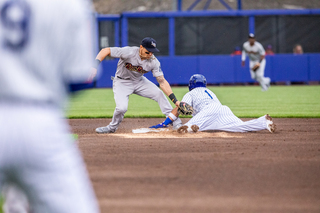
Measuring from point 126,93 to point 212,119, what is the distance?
1664 mm

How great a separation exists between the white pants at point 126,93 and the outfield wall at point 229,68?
1537 cm

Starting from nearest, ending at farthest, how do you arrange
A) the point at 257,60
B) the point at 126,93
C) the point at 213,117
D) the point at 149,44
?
the point at 213,117
the point at 149,44
the point at 126,93
the point at 257,60

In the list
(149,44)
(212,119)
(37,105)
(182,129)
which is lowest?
(182,129)

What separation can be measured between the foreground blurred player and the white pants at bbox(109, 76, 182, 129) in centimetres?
601

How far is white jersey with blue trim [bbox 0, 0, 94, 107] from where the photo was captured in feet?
6.14

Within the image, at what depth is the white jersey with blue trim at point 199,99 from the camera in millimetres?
7785

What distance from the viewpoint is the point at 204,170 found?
478cm

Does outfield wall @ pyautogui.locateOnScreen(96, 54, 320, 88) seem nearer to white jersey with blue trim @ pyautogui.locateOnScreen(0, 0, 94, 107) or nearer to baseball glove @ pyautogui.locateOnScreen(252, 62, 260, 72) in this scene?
baseball glove @ pyautogui.locateOnScreen(252, 62, 260, 72)

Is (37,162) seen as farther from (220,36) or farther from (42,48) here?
(220,36)

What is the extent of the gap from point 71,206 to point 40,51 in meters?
0.65

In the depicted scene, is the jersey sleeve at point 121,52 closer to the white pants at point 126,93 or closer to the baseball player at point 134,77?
the baseball player at point 134,77

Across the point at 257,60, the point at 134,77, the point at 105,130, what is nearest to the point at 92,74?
the point at 105,130

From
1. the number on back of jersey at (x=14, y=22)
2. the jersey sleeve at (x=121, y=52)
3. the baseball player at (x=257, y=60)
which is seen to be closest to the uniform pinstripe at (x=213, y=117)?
the jersey sleeve at (x=121, y=52)

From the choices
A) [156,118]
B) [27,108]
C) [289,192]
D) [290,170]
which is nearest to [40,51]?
[27,108]
